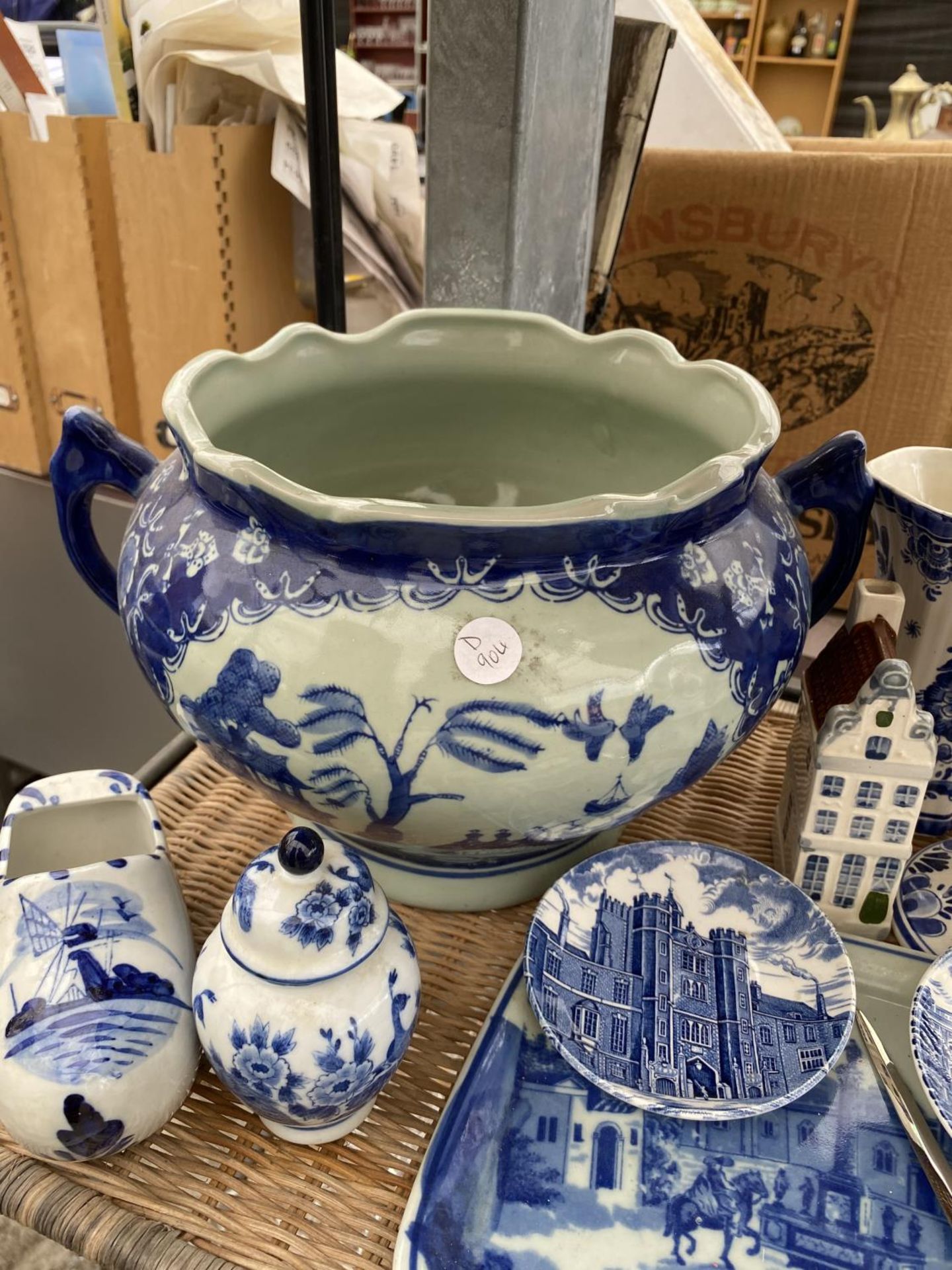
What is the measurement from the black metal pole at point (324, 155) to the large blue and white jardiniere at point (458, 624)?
37 centimetres

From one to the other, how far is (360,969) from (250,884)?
0.21 ft

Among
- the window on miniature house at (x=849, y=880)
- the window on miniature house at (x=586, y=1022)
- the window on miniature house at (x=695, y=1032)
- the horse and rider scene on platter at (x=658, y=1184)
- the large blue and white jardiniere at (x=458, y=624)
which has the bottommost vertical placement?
the horse and rider scene on platter at (x=658, y=1184)

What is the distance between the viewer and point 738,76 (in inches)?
48.9

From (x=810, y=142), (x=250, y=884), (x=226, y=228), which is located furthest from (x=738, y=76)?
(x=250, y=884)

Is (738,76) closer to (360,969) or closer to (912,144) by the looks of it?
(912,144)

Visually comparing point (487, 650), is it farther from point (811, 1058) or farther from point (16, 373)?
point (16, 373)

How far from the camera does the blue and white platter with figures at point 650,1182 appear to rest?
1.53 feet

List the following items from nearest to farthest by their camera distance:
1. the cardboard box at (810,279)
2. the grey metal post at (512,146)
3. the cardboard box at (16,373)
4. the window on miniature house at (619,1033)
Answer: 1. the window on miniature house at (619,1033)
2. the grey metal post at (512,146)
3. the cardboard box at (810,279)
4. the cardboard box at (16,373)

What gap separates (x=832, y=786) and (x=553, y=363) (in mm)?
338

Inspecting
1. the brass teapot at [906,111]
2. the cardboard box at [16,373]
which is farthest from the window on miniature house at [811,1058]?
the brass teapot at [906,111]

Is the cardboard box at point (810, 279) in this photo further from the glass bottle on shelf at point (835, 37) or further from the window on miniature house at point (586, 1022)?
the glass bottle on shelf at point (835, 37)

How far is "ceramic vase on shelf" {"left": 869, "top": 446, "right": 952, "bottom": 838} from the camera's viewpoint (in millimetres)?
621

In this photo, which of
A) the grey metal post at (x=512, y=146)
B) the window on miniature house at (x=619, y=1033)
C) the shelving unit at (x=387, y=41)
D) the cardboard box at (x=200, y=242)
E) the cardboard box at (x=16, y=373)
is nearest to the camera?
the window on miniature house at (x=619, y=1033)

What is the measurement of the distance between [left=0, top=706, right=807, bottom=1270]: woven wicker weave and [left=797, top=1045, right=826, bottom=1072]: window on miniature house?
18 centimetres
